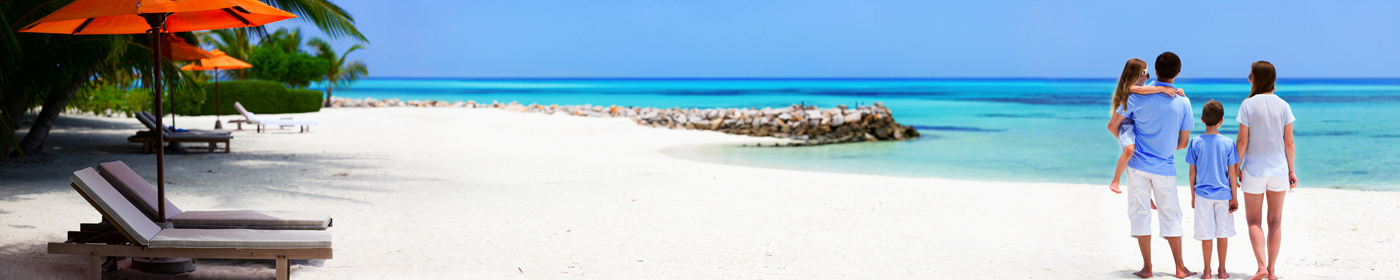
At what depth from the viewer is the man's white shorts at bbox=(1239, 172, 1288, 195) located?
444cm

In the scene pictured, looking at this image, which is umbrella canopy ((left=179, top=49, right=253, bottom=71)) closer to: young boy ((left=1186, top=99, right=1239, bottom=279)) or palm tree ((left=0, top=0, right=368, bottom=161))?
palm tree ((left=0, top=0, right=368, bottom=161))

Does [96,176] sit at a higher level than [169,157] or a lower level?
higher

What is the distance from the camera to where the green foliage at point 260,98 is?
25.4 meters

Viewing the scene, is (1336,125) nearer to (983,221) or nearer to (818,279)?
(983,221)

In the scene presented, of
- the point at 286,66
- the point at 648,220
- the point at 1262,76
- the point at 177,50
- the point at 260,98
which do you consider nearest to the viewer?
the point at 1262,76

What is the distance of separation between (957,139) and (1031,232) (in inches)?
768

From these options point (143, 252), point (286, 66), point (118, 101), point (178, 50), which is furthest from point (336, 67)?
point (143, 252)

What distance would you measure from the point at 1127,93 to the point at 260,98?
2654 cm

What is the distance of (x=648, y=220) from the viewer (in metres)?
7.37

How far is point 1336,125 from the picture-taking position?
105ft

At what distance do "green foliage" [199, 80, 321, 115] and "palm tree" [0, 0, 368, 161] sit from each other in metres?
15.5

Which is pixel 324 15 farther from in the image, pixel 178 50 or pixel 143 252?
pixel 143 252

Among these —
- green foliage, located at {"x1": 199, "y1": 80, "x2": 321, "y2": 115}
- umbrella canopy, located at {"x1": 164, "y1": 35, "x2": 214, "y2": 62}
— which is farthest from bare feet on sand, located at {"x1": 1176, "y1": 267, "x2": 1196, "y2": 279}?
green foliage, located at {"x1": 199, "y1": 80, "x2": 321, "y2": 115}

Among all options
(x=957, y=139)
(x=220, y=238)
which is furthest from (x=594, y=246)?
(x=957, y=139)
